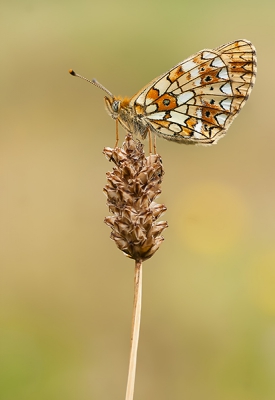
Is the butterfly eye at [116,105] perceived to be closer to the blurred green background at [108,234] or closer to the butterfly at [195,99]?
the butterfly at [195,99]

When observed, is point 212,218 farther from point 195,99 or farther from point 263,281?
point 195,99

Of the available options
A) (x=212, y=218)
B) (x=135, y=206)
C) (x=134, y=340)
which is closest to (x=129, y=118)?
(x=135, y=206)

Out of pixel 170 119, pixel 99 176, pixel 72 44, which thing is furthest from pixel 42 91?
pixel 170 119

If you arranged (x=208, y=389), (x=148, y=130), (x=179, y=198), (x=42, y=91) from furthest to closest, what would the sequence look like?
(x=42, y=91)
(x=179, y=198)
(x=208, y=389)
(x=148, y=130)

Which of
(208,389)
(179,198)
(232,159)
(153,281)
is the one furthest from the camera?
(232,159)

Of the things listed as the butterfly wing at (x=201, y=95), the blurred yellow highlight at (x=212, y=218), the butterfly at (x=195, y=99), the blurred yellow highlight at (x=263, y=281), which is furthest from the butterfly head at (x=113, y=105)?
the blurred yellow highlight at (x=212, y=218)

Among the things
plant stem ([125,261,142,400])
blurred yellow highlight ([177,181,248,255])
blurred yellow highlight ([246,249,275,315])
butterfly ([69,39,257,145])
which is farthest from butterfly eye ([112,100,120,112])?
blurred yellow highlight ([177,181,248,255])

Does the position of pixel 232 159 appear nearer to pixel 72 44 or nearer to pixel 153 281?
pixel 153 281
